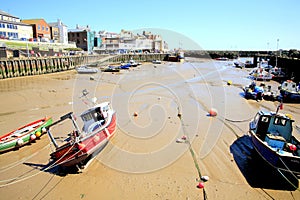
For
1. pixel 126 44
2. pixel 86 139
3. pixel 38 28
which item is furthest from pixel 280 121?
pixel 126 44

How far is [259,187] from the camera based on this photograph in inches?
296

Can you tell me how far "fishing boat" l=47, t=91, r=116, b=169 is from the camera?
769 centimetres

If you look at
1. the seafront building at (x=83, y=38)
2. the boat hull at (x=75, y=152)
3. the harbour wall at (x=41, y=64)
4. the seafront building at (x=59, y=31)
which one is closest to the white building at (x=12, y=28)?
the seafront building at (x=59, y=31)

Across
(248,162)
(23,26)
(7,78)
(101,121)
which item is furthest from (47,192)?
(23,26)

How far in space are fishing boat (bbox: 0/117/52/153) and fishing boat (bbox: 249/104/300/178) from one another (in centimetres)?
1083

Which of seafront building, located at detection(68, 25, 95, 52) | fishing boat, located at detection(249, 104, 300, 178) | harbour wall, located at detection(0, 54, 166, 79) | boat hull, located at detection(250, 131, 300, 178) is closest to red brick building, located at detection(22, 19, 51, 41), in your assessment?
seafront building, located at detection(68, 25, 95, 52)

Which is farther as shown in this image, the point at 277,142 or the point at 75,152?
the point at 277,142

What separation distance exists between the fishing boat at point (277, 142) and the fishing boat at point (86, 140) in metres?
6.85

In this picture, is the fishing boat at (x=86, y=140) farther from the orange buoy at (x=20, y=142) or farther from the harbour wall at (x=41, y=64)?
the harbour wall at (x=41, y=64)

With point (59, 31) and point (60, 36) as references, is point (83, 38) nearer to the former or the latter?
point (60, 36)

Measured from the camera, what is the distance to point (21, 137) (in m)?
9.83

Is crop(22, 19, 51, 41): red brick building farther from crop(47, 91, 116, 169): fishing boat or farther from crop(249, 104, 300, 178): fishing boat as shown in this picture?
crop(249, 104, 300, 178): fishing boat

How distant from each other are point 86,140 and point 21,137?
13.9 feet

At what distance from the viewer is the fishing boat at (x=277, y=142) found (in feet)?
24.1
